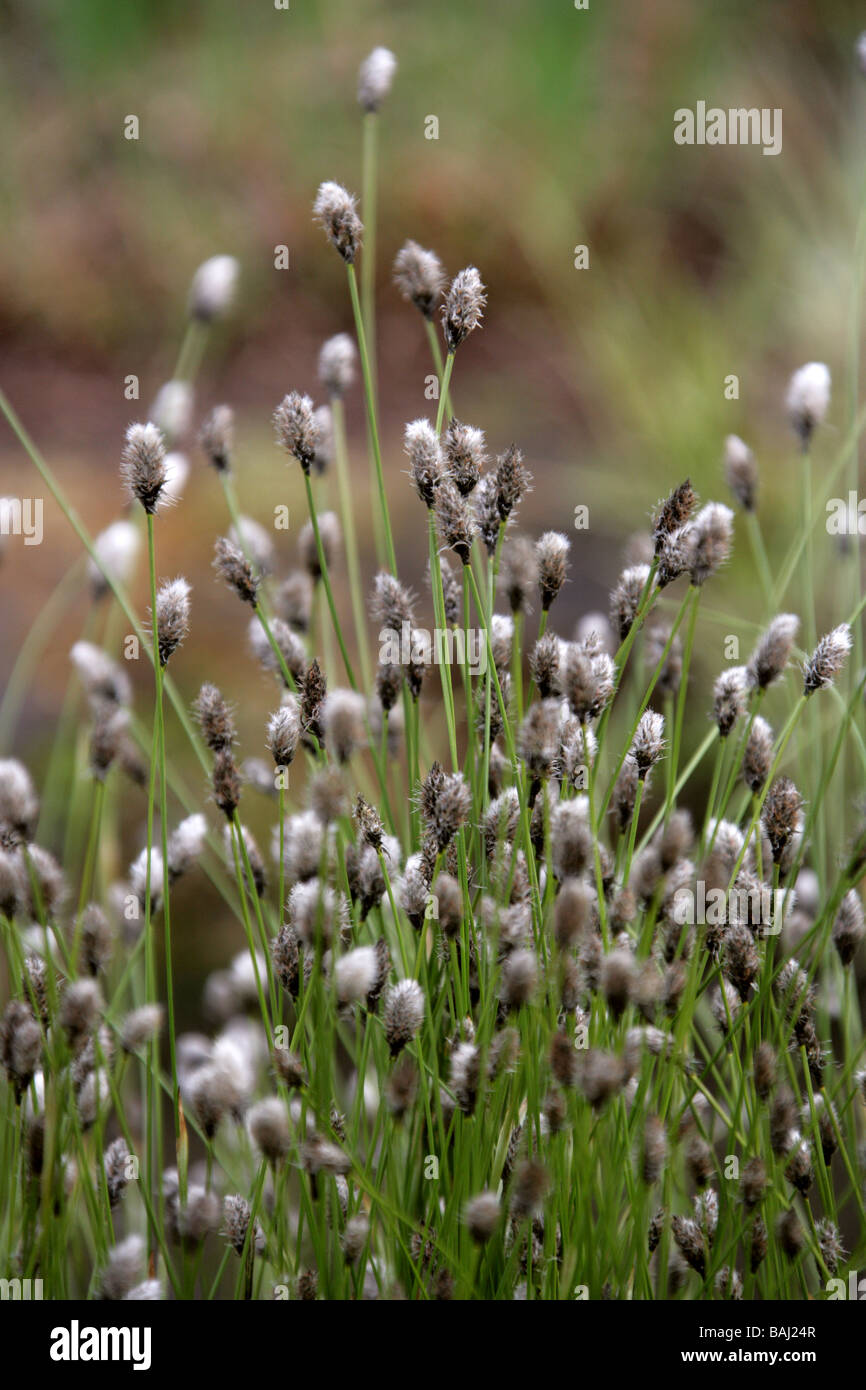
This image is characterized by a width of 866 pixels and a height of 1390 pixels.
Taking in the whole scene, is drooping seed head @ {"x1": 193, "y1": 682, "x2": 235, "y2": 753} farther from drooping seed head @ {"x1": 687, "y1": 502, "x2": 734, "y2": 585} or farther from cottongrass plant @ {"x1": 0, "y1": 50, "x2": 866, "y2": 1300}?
drooping seed head @ {"x1": 687, "y1": 502, "x2": 734, "y2": 585}

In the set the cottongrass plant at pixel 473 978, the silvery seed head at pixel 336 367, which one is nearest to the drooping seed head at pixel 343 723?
the cottongrass plant at pixel 473 978

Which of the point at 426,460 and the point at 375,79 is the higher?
the point at 375,79

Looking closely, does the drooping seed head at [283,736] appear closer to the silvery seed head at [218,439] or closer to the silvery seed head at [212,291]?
the silvery seed head at [218,439]

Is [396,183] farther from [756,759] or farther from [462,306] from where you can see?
[756,759]

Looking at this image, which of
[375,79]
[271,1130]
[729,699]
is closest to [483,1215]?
[271,1130]

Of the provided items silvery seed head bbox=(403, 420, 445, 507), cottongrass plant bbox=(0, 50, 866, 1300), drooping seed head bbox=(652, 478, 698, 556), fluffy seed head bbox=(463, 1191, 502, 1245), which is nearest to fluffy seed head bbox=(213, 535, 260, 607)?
cottongrass plant bbox=(0, 50, 866, 1300)

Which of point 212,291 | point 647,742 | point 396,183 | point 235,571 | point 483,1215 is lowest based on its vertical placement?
point 483,1215

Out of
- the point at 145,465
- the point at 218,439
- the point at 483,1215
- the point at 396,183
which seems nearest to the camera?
the point at 483,1215
